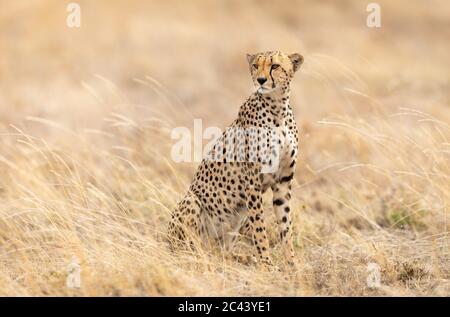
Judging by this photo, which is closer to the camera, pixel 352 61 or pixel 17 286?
pixel 17 286

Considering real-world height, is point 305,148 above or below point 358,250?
above

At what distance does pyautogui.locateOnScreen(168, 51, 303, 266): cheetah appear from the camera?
4492mm

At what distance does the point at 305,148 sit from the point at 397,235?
2.30m

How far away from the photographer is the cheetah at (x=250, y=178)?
449cm

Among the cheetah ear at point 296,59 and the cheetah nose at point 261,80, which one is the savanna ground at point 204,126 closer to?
the cheetah ear at point 296,59

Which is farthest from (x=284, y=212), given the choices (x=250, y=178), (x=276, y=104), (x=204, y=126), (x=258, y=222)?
(x=204, y=126)

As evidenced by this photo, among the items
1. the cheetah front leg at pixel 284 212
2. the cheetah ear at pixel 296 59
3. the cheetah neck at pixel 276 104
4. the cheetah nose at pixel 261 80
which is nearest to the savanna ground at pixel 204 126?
the cheetah front leg at pixel 284 212

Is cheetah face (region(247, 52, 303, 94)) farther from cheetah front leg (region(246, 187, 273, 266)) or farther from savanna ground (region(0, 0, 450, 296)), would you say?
savanna ground (region(0, 0, 450, 296))

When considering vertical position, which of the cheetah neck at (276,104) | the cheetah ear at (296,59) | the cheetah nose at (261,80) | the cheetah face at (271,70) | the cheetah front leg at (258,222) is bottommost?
the cheetah front leg at (258,222)

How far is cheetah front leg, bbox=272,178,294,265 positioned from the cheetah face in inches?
24.8
